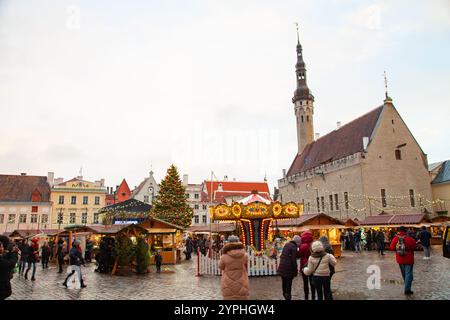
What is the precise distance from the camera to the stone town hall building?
136ft

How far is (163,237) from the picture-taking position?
25.4 m

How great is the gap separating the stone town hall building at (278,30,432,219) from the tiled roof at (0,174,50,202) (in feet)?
130

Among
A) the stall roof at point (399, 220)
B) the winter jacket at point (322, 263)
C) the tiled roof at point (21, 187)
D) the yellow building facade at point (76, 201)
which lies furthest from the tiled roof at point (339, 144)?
the winter jacket at point (322, 263)

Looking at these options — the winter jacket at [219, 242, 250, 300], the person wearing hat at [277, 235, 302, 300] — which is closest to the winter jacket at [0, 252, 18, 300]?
the winter jacket at [219, 242, 250, 300]

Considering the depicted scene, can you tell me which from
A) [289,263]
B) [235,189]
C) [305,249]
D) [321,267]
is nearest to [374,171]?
[235,189]

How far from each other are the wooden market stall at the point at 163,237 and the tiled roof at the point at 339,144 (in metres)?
27.7

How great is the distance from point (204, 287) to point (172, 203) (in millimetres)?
32671

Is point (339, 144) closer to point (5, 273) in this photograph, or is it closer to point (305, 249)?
point (305, 249)

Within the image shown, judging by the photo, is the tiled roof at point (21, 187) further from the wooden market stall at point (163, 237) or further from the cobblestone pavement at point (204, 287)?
the cobblestone pavement at point (204, 287)

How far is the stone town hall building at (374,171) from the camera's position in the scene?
41500 millimetres

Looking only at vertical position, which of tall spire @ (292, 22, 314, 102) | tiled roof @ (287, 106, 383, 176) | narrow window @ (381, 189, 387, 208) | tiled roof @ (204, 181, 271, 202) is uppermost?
tall spire @ (292, 22, 314, 102)

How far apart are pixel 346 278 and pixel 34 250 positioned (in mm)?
12413

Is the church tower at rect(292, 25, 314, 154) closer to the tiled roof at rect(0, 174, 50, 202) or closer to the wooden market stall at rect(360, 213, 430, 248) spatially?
the wooden market stall at rect(360, 213, 430, 248)
